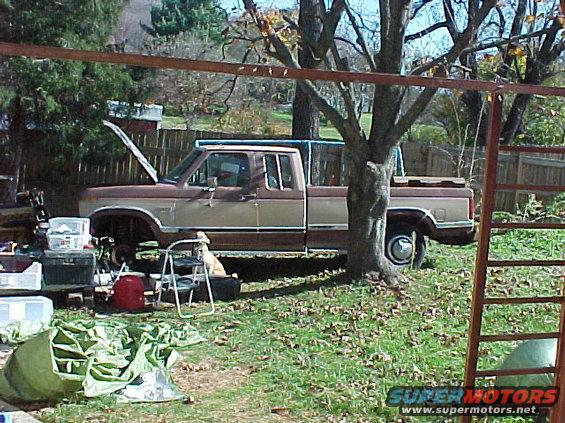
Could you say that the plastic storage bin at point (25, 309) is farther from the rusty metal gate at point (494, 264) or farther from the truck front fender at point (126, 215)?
the rusty metal gate at point (494, 264)

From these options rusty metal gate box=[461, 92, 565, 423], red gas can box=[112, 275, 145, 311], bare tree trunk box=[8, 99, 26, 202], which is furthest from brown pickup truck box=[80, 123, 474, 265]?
rusty metal gate box=[461, 92, 565, 423]

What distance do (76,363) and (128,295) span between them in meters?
2.77

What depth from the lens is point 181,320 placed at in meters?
7.87

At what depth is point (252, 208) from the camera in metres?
10.0

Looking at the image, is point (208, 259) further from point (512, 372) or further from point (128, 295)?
point (512, 372)

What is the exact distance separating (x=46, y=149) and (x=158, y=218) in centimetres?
495

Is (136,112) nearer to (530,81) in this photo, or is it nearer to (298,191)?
(298,191)

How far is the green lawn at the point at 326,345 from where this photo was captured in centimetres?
538

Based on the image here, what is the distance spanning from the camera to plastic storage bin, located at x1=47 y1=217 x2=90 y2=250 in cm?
834

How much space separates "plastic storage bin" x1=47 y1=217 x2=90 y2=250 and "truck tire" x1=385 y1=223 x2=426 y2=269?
13.2ft

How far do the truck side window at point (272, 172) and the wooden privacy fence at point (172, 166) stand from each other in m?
4.52

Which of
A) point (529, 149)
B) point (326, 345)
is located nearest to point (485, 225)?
point (529, 149)

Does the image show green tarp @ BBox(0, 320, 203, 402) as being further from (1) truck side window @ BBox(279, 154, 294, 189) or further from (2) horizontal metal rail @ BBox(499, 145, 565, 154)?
(1) truck side window @ BBox(279, 154, 294, 189)

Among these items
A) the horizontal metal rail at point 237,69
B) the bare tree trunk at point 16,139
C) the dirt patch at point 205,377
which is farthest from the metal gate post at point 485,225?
the bare tree trunk at point 16,139
